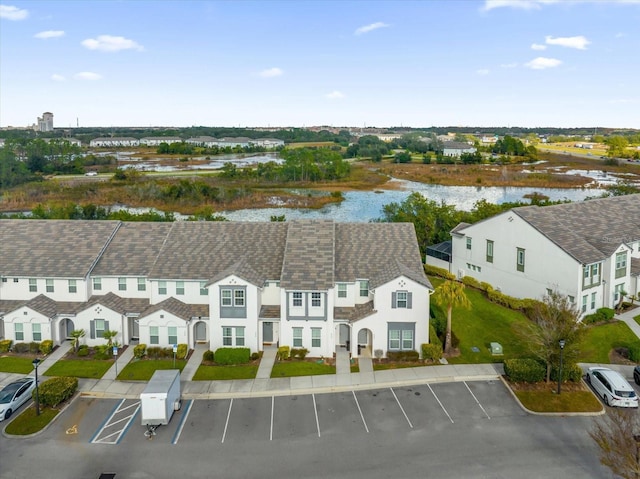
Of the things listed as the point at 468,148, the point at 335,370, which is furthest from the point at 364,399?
the point at 468,148

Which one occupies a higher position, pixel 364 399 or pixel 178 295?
pixel 178 295

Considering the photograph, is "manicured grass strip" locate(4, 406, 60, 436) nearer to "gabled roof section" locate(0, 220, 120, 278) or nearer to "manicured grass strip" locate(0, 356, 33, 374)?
"manicured grass strip" locate(0, 356, 33, 374)

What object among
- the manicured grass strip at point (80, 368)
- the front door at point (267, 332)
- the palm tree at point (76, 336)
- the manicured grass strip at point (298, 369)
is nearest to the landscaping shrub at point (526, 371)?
the manicured grass strip at point (298, 369)

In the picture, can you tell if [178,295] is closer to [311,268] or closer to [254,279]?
[254,279]

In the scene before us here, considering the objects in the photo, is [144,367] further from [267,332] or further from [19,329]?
[19,329]

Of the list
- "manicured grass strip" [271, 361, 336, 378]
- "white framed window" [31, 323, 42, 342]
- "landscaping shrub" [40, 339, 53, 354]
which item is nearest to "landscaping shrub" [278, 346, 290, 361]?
"manicured grass strip" [271, 361, 336, 378]

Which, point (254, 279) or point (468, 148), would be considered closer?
point (254, 279)

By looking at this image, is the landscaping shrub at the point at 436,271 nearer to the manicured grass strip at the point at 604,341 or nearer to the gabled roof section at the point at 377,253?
the gabled roof section at the point at 377,253
